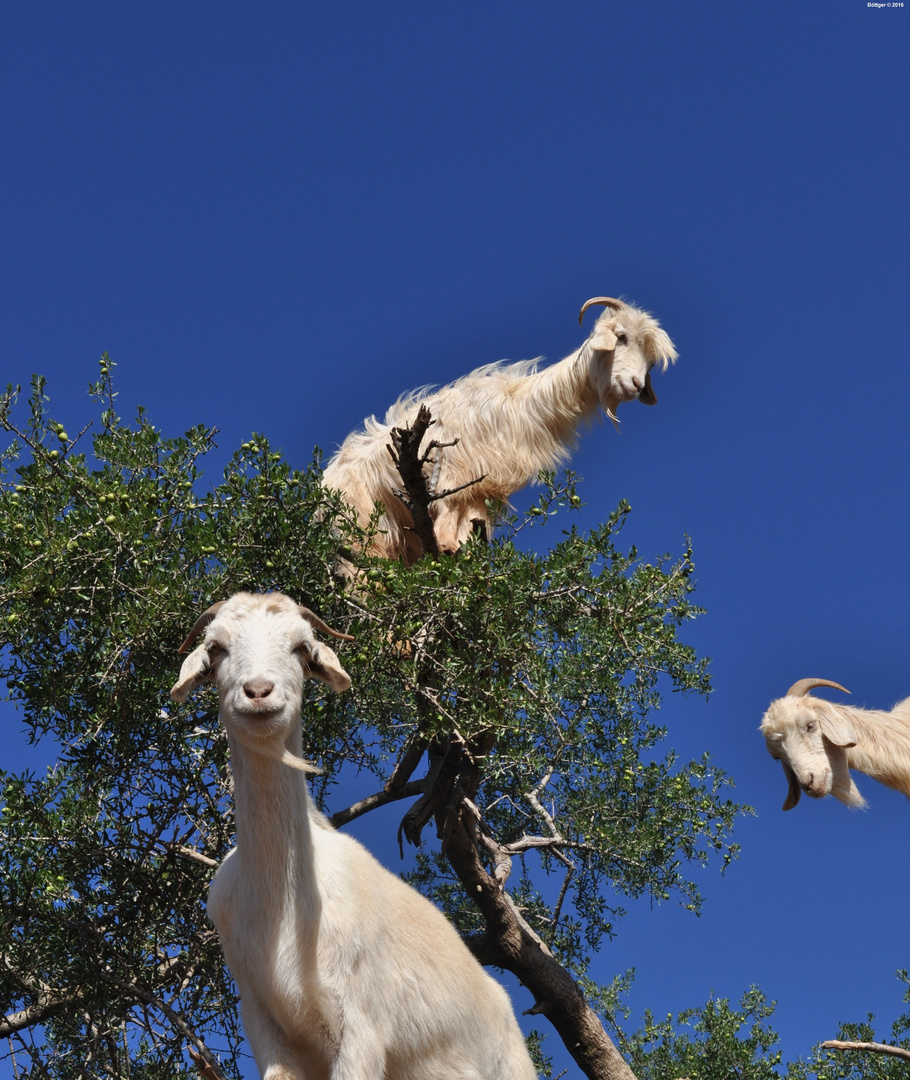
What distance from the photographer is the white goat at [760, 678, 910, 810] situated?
9234 mm

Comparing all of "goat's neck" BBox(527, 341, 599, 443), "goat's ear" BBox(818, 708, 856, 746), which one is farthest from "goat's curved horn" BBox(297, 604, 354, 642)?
"goat's ear" BBox(818, 708, 856, 746)

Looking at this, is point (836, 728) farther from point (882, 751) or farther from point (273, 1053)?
point (273, 1053)

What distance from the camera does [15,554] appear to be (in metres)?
5.86

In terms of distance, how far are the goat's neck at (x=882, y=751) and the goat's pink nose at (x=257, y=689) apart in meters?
7.29

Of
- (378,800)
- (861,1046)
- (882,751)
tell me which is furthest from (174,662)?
(882,751)

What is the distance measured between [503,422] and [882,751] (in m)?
4.43

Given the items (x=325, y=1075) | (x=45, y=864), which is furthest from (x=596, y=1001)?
(x=325, y=1075)

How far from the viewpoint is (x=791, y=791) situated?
9.55 m

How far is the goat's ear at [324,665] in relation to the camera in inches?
149

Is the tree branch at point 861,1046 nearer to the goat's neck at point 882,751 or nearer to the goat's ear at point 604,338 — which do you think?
the goat's neck at point 882,751

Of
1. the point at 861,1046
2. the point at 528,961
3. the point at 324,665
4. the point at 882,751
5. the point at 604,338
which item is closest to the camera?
the point at 324,665

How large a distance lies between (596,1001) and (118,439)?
19.6ft

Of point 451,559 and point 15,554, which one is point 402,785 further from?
point 15,554

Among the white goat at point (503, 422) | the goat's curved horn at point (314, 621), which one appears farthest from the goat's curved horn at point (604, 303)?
the goat's curved horn at point (314, 621)
